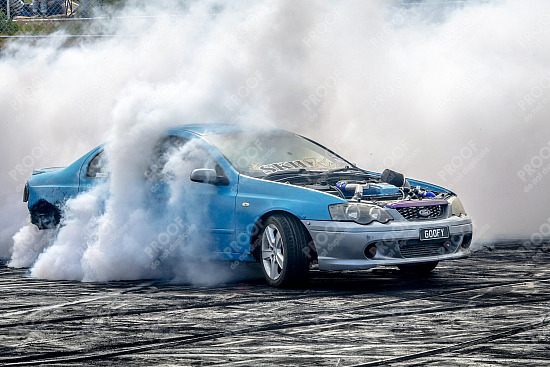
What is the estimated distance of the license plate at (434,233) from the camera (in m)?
8.55

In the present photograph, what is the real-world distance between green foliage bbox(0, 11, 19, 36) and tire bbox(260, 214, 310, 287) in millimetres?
10949

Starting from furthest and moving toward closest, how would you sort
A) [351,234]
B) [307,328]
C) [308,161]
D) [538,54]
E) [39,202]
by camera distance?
[538,54] → [39,202] → [308,161] → [351,234] → [307,328]

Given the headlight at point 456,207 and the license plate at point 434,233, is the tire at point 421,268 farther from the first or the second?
the license plate at point 434,233

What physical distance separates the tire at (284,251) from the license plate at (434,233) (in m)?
Answer: 0.98

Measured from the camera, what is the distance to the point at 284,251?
8398 millimetres

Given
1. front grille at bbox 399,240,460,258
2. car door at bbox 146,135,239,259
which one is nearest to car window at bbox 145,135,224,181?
car door at bbox 146,135,239,259

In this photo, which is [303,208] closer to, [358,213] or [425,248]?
[358,213]

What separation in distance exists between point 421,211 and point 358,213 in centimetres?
67

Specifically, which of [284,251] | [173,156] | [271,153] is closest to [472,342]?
[284,251]

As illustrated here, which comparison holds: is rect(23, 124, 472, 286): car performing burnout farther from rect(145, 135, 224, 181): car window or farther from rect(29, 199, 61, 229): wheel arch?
rect(29, 199, 61, 229): wheel arch

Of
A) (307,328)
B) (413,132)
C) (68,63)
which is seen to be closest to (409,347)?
(307,328)

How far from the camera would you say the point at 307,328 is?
6547 mm

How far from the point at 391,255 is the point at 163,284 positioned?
6.98 ft

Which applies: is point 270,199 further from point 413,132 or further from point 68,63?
point 68,63
